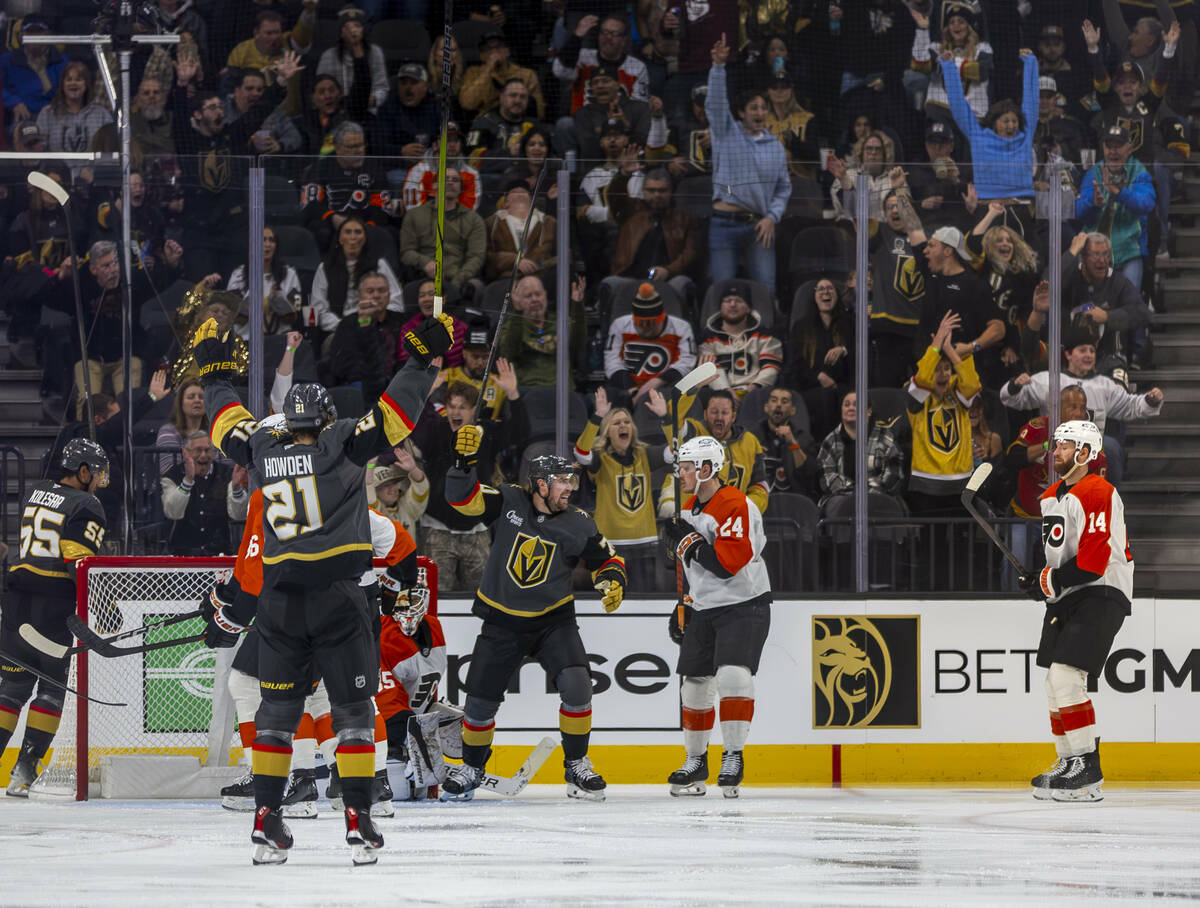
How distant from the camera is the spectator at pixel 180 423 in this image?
737 centimetres

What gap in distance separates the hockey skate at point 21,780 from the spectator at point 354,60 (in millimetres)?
4488

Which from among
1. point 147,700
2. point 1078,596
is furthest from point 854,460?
point 147,700

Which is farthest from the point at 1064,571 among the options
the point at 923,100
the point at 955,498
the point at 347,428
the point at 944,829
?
the point at 923,100

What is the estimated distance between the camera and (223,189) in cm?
741

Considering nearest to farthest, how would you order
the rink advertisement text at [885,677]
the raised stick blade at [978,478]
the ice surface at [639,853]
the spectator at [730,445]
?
the ice surface at [639,853] < the raised stick blade at [978,478] < the rink advertisement text at [885,677] < the spectator at [730,445]

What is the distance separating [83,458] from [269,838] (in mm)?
2790

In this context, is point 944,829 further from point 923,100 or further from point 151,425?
point 923,100

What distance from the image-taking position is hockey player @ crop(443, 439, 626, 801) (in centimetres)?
654

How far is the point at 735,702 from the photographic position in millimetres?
6641

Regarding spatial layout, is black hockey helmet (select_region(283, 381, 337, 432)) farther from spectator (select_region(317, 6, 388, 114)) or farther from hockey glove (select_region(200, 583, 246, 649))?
spectator (select_region(317, 6, 388, 114))

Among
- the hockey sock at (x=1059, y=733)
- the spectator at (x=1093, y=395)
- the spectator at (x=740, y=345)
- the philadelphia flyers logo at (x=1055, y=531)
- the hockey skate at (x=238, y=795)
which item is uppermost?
the spectator at (x=740, y=345)

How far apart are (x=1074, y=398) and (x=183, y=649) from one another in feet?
13.3

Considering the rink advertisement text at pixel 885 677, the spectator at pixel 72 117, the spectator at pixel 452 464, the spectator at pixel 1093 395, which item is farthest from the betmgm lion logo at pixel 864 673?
the spectator at pixel 72 117

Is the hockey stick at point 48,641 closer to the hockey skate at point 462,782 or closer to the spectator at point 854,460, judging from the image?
the hockey skate at point 462,782
